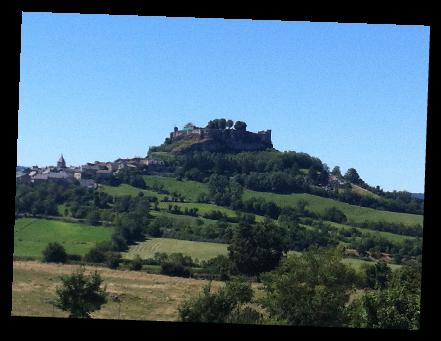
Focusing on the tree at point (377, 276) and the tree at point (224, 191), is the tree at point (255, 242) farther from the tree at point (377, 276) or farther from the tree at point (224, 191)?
the tree at point (377, 276)

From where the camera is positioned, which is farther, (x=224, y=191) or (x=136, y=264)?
(x=224, y=191)

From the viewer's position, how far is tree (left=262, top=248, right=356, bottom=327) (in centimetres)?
2216

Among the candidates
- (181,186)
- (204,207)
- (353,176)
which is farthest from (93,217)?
(353,176)

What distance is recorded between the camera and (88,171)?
28.7 metres

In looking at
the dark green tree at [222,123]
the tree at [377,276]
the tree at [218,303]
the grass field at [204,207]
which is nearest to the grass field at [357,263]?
the tree at [377,276]

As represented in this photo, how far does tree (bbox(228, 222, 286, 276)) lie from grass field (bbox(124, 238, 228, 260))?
0.58 m

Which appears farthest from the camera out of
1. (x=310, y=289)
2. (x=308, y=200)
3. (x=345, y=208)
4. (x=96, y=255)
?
(x=308, y=200)

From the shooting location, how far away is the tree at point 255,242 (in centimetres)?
2505

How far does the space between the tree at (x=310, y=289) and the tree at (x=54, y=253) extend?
8.04 m

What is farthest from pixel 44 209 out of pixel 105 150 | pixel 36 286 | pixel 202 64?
pixel 202 64

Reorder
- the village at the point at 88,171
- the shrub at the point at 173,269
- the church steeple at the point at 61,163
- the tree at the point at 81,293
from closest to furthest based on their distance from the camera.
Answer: the shrub at the point at 173,269 < the tree at the point at 81,293 < the village at the point at 88,171 < the church steeple at the point at 61,163

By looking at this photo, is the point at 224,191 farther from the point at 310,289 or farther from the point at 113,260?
the point at 310,289

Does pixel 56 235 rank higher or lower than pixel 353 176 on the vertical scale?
lower

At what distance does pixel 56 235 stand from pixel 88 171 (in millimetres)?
5087
